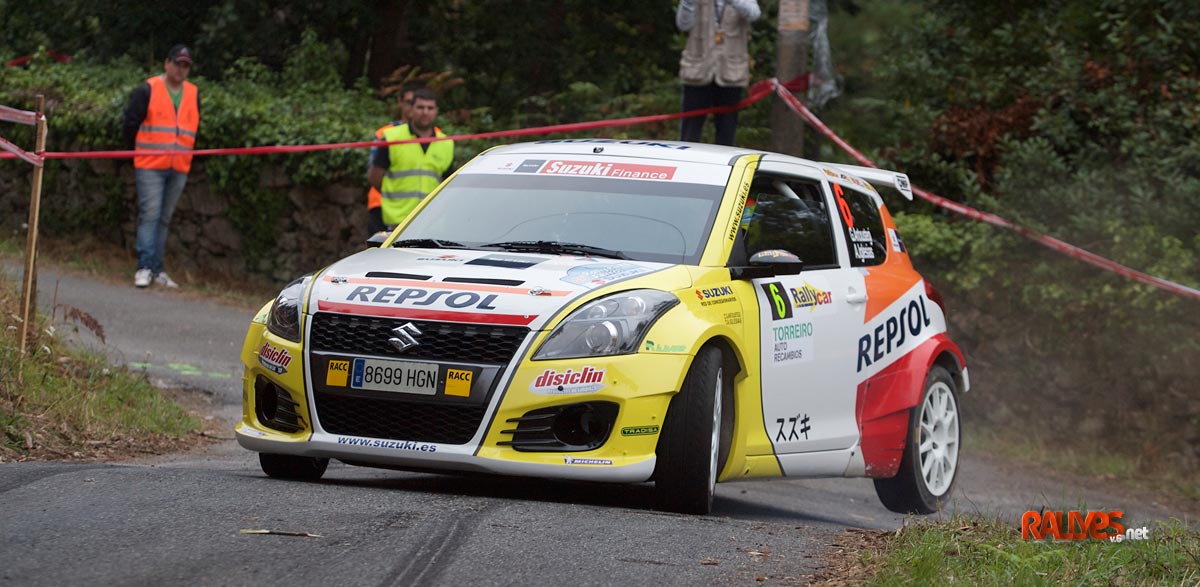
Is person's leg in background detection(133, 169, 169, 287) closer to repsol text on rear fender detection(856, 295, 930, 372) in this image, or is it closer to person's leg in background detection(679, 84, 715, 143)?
person's leg in background detection(679, 84, 715, 143)

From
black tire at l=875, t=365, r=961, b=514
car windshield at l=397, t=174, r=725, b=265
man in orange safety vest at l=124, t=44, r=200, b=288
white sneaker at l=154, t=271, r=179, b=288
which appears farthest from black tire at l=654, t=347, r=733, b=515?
white sneaker at l=154, t=271, r=179, b=288

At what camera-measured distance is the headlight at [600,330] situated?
6797 mm

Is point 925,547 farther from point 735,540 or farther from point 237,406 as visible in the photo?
point 237,406

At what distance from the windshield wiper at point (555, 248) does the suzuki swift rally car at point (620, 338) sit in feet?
0.04

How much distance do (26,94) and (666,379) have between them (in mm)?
13227

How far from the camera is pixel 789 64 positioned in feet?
42.1

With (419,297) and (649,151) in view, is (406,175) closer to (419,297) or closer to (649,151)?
(649,151)

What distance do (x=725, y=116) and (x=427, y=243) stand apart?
599 centimetres

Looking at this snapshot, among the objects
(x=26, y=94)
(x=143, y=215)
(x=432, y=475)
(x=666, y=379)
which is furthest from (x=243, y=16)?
(x=666, y=379)

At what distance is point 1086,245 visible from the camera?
13367 mm

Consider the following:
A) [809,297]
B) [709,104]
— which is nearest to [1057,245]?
[709,104]

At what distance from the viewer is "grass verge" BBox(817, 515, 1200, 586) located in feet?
17.9

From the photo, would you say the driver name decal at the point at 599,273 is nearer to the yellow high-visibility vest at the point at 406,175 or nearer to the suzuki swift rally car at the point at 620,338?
the suzuki swift rally car at the point at 620,338

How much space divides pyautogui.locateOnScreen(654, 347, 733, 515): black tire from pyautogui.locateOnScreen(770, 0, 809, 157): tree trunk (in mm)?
5949
